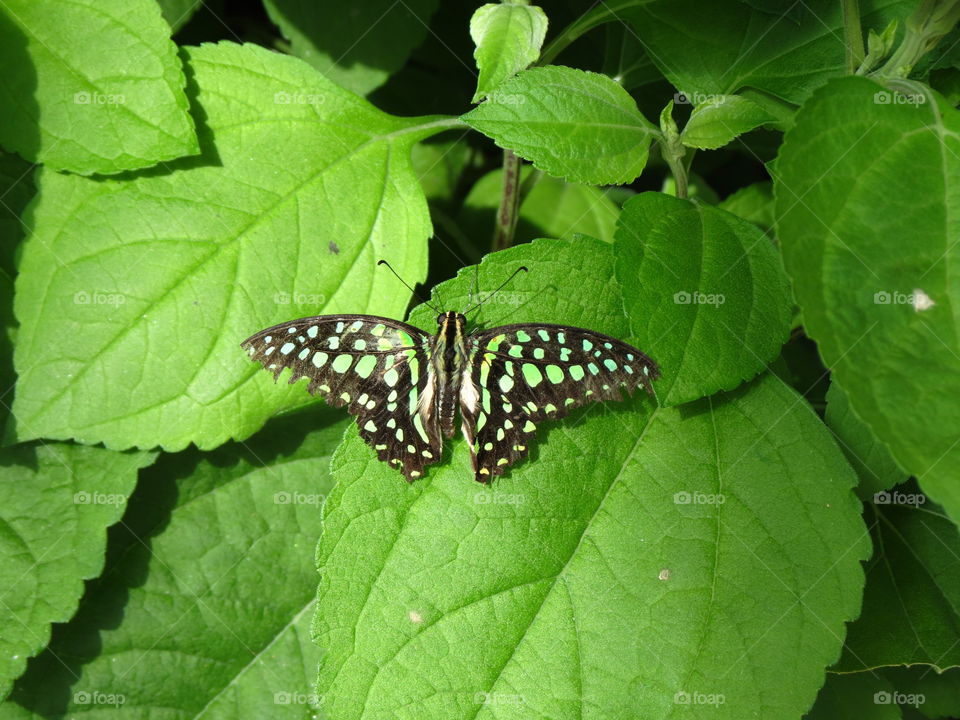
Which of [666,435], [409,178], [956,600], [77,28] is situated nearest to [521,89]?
[409,178]

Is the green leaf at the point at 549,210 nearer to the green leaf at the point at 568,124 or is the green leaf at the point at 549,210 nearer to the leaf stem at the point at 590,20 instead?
the leaf stem at the point at 590,20

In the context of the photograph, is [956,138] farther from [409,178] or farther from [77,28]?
[77,28]
